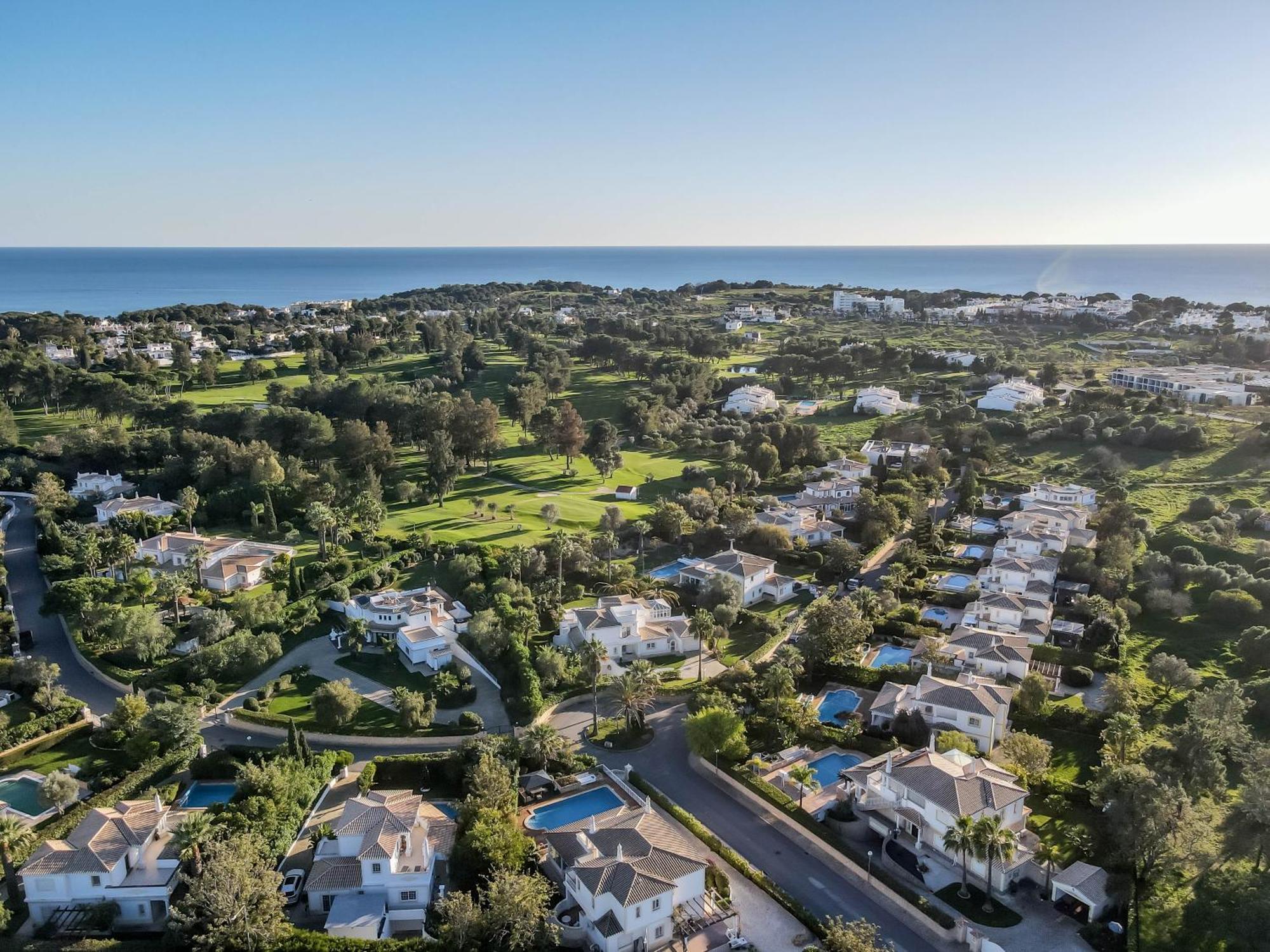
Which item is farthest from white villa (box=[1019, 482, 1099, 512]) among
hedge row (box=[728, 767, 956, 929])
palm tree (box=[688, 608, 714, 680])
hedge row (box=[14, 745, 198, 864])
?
hedge row (box=[14, 745, 198, 864])

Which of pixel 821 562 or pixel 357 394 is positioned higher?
pixel 357 394

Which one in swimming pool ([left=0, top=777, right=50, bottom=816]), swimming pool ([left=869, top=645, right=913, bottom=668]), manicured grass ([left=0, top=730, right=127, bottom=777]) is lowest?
swimming pool ([left=0, top=777, right=50, bottom=816])

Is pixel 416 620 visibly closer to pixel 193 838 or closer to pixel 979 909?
pixel 193 838

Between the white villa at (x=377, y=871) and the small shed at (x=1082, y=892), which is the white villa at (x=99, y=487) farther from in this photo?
the small shed at (x=1082, y=892)

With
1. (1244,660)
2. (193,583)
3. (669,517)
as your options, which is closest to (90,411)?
(193,583)

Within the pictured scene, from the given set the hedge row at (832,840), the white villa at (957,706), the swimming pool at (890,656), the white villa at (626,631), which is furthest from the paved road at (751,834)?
the swimming pool at (890,656)

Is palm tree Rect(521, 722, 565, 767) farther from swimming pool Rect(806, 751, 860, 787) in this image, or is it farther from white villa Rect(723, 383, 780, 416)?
white villa Rect(723, 383, 780, 416)

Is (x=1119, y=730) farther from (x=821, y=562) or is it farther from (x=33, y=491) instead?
(x=33, y=491)
